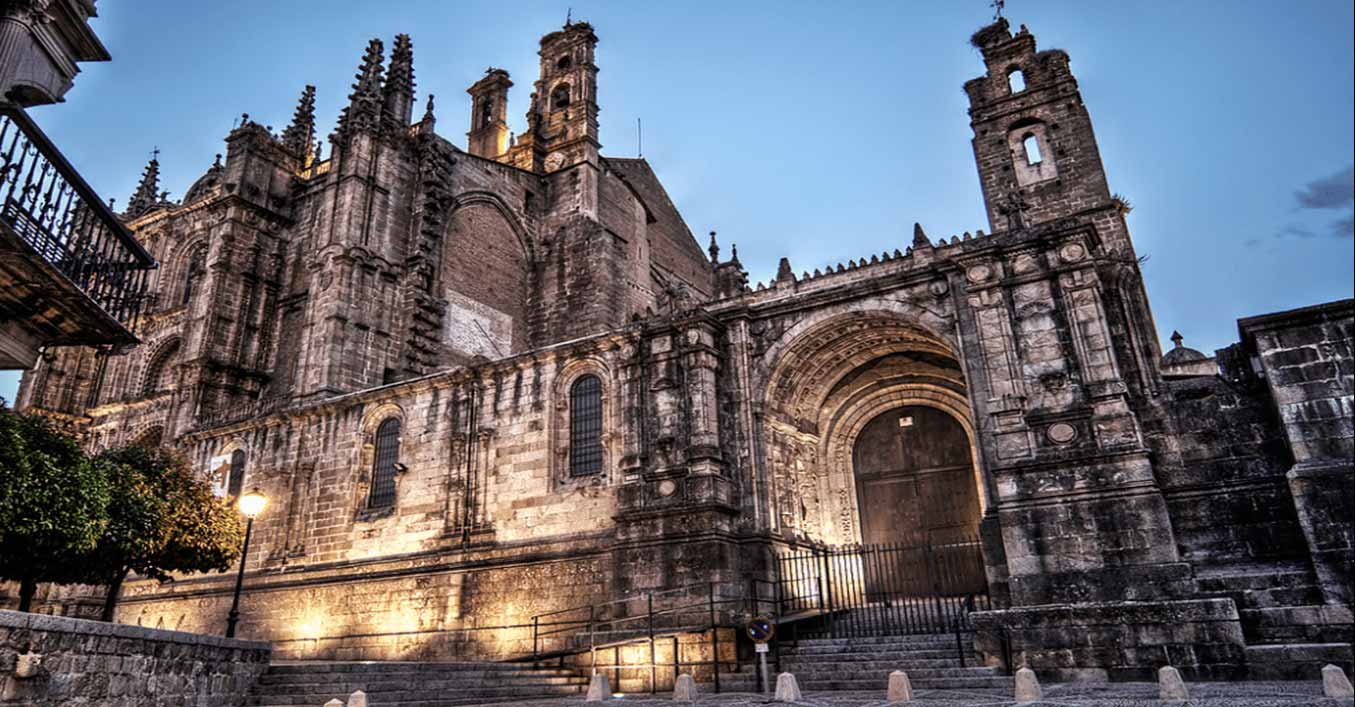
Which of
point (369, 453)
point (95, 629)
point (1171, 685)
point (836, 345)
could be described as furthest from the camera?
point (369, 453)

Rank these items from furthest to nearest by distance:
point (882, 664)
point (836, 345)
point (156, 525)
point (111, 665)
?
point (836, 345), point (156, 525), point (882, 664), point (111, 665)

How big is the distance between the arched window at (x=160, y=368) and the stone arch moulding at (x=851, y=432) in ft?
89.2

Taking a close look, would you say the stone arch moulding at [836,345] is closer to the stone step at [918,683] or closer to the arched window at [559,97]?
the stone step at [918,683]

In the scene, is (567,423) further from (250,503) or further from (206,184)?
(206,184)

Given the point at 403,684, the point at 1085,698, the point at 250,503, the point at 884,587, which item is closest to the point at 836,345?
the point at 884,587

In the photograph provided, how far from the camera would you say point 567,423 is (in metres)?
17.8

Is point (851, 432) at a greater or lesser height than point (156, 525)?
greater

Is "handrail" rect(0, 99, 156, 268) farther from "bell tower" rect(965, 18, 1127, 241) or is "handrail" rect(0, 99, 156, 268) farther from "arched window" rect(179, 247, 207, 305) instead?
"arched window" rect(179, 247, 207, 305)

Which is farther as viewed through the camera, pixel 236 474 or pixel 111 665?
pixel 236 474

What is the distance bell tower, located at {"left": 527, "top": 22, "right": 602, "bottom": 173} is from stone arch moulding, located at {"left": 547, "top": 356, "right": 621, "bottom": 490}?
622 inches

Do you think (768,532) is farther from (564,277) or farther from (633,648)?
(564,277)

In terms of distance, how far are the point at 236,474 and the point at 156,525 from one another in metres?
9.28

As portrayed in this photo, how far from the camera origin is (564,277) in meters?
30.1

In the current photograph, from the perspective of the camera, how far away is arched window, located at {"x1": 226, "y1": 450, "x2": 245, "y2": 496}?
899 inches
